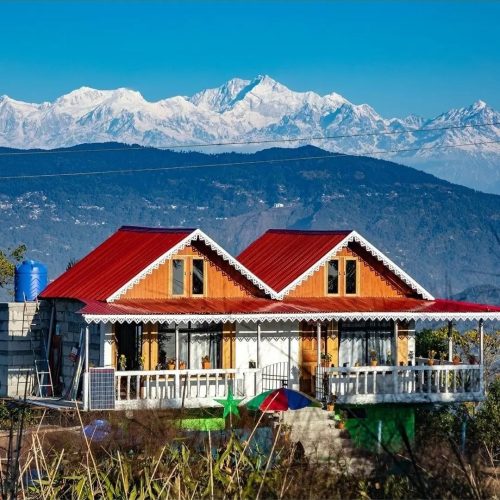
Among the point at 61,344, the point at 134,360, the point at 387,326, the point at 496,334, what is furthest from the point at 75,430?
the point at 496,334

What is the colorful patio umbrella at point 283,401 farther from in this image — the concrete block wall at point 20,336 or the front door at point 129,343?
the concrete block wall at point 20,336

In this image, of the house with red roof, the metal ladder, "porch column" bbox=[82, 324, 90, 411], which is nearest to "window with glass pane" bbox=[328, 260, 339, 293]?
the house with red roof

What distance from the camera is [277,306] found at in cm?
4025

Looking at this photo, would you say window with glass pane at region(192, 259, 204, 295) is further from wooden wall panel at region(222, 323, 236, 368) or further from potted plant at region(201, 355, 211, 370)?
potted plant at region(201, 355, 211, 370)

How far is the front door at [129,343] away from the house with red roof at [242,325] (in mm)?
37

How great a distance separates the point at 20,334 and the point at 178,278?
5756 millimetres

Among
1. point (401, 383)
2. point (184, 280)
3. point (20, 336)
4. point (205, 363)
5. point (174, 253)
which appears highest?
point (174, 253)

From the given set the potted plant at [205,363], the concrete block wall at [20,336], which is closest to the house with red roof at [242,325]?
the potted plant at [205,363]

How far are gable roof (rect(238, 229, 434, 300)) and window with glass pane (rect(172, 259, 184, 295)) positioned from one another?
2735mm

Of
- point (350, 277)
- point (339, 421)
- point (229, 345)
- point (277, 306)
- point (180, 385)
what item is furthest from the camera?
point (350, 277)

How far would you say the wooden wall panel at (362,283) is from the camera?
42.4 metres

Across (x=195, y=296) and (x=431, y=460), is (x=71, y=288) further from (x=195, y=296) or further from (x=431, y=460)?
(x=431, y=460)

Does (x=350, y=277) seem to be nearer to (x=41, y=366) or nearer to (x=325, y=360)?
(x=325, y=360)

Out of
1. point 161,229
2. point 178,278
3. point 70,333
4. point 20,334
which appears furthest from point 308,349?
point 20,334
